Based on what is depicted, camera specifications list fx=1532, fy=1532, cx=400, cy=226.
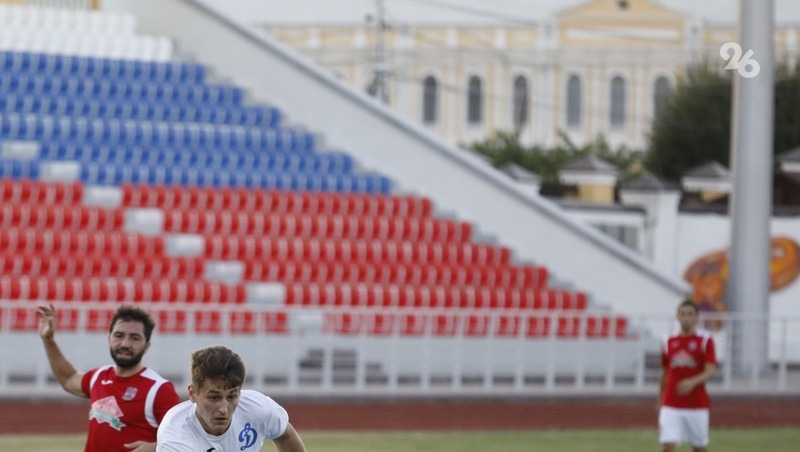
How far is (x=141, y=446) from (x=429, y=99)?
177 feet

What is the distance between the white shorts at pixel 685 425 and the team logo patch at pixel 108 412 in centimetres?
539

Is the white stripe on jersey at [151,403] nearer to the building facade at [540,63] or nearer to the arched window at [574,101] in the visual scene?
the building facade at [540,63]

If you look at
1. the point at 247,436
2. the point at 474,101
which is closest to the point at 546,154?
the point at 474,101

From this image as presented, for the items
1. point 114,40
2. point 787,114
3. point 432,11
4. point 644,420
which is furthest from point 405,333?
point 432,11

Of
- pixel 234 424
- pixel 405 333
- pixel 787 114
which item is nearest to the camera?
pixel 234 424

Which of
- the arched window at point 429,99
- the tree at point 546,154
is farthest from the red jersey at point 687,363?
the arched window at point 429,99

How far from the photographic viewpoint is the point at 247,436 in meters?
5.12

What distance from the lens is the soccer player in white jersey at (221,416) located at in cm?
480

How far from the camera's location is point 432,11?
5728 cm

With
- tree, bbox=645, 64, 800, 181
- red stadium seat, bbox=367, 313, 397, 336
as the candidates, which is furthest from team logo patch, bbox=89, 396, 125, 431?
tree, bbox=645, 64, 800, 181

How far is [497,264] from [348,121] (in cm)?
431

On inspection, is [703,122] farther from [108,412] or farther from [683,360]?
[108,412]

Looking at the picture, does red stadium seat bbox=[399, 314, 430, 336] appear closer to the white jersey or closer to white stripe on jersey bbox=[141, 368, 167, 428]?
white stripe on jersey bbox=[141, 368, 167, 428]

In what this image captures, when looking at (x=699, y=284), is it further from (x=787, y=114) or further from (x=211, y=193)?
(x=787, y=114)
